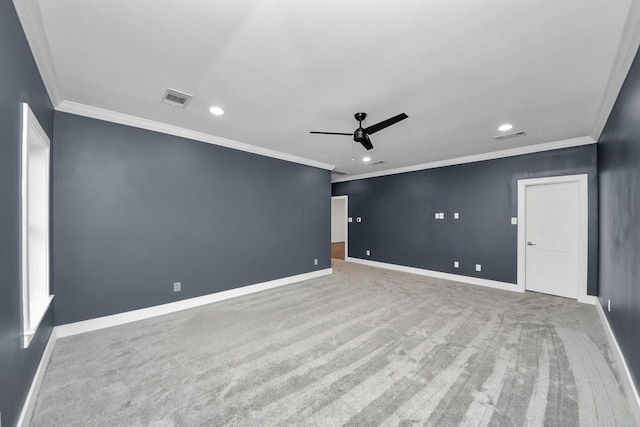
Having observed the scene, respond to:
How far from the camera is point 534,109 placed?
291 centimetres

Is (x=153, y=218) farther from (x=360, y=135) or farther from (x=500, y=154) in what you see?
(x=500, y=154)

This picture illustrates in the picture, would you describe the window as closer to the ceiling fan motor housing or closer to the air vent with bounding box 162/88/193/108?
the air vent with bounding box 162/88/193/108

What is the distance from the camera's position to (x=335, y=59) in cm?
200

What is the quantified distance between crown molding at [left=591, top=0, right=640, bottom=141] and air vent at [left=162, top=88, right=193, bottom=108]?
346cm

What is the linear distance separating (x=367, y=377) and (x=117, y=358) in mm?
2338

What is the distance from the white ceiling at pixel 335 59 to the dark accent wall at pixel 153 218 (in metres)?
0.52

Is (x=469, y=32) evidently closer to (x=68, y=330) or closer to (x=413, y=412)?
(x=413, y=412)

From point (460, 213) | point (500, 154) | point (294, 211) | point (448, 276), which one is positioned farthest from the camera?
point (448, 276)

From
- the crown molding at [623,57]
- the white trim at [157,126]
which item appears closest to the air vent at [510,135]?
the crown molding at [623,57]

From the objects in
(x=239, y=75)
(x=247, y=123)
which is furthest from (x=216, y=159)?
(x=239, y=75)

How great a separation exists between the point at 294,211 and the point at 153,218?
248 cm

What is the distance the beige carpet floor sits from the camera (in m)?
1.72

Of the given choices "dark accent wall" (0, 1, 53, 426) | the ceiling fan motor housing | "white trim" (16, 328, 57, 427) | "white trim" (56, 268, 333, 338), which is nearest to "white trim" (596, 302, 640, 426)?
the ceiling fan motor housing

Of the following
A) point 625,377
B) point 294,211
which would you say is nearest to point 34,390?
point 294,211
